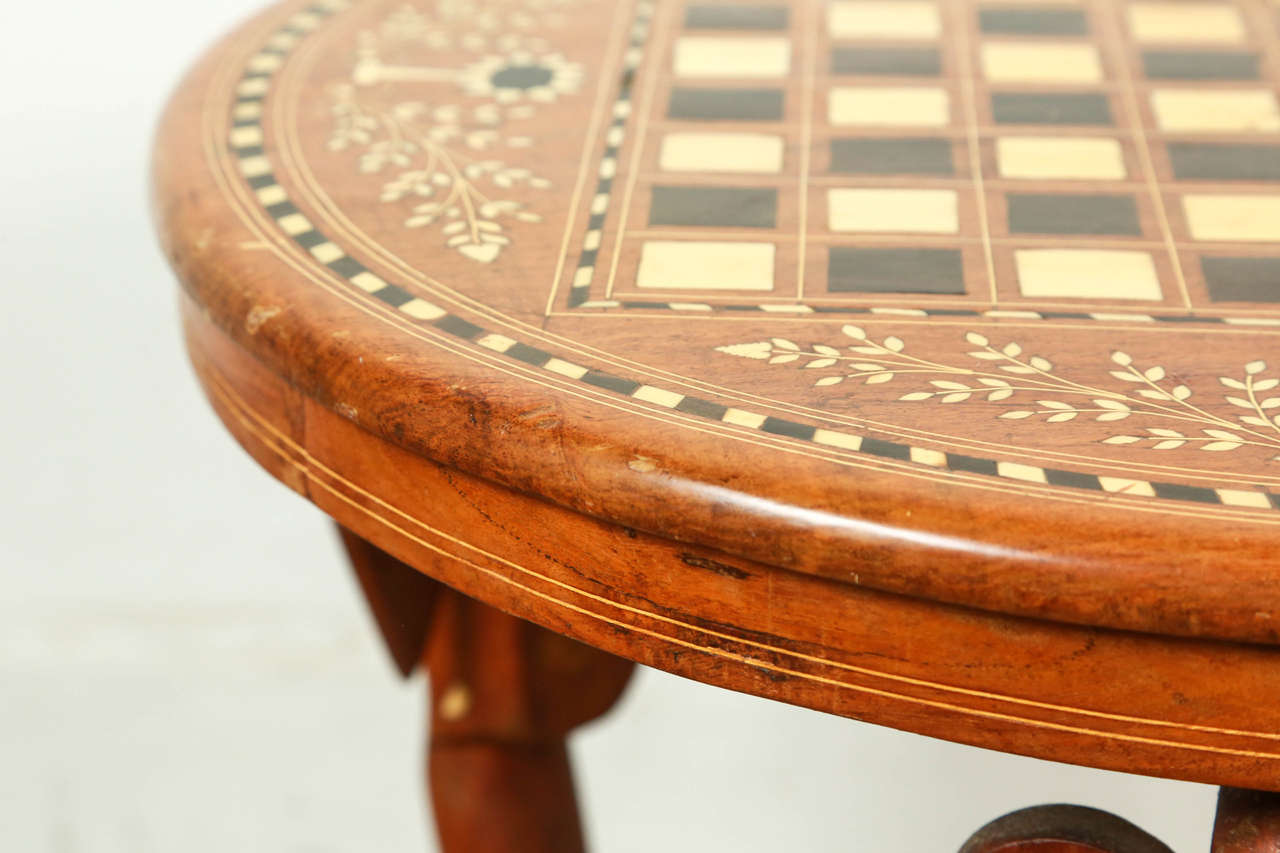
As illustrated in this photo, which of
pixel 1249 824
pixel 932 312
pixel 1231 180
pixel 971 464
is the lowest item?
pixel 1249 824

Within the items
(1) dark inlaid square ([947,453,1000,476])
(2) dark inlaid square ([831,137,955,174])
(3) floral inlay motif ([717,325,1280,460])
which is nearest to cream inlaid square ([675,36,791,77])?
(2) dark inlaid square ([831,137,955,174])

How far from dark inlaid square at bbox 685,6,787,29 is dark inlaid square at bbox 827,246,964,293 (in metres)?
0.32

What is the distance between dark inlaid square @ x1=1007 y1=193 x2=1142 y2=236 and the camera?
861 mm

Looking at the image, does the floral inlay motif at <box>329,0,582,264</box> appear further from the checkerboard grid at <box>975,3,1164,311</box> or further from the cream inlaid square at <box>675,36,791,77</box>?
the checkerboard grid at <box>975,3,1164,311</box>

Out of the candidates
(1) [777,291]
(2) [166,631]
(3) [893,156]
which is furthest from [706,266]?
(2) [166,631]

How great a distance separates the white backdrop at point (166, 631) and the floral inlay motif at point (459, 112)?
0.61 metres

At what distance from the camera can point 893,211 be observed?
34.4 inches

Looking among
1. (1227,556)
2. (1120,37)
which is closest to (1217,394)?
(1227,556)

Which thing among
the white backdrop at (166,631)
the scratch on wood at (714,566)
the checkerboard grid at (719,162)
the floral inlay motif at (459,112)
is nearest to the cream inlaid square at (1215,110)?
the checkerboard grid at (719,162)

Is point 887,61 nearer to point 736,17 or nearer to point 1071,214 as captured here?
point 736,17

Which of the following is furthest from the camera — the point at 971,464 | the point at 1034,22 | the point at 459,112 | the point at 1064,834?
the point at 1034,22

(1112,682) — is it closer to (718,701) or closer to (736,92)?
(736,92)

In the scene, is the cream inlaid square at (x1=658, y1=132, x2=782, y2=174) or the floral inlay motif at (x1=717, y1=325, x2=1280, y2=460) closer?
the floral inlay motif at (x1=717, y1=325, x2=1280, y2=460)

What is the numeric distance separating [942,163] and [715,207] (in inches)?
5.3
